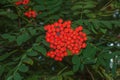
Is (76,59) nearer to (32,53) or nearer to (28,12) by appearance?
(32,53)

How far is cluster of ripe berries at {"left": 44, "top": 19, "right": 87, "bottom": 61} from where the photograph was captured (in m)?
1.79

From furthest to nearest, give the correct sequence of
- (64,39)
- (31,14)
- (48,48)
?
(31,14), (48,48), (64,39)

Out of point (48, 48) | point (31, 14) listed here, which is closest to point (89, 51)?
point (48, 48)

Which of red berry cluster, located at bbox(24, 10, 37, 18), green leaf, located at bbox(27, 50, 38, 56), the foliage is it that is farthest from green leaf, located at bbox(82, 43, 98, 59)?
red berry cluster, located at bbox(24, 10, 37, 18)

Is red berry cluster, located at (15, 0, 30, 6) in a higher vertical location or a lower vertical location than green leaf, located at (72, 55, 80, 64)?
higher

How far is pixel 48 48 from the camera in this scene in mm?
2018

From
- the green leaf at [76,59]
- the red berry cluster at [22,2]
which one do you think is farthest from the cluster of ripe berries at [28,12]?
the green leaf at [76,59]

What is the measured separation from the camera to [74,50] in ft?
5.90

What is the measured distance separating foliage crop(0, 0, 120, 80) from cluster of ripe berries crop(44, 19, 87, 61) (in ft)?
0.15

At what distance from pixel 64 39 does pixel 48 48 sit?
0.82ft

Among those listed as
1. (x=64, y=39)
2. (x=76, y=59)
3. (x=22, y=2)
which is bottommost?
(x=76, y=59)

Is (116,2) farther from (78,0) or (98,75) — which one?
(98,75)

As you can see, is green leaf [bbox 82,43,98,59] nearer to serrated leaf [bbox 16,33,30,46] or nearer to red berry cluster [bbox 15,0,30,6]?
serrated leaf [bbox 16,33,30,46]

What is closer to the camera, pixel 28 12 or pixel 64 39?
pixel 64 39
